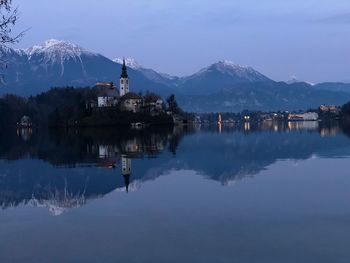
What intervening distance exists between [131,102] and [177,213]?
104829 mm

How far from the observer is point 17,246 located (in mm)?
11195

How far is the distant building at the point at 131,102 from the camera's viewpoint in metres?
115

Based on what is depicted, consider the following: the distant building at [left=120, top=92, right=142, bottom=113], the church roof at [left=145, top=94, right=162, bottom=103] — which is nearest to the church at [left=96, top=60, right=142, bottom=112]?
the distant building at [left=120, top=92, right=142, bottom=113]

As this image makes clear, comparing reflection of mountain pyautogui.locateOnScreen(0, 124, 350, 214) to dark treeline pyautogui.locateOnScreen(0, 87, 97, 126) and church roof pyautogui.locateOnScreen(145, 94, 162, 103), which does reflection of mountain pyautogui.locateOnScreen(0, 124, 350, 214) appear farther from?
dark treeline pyautogui.locateOnScreen(0, 87, 97, 126)

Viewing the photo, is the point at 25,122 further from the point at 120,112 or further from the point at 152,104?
the point at 152,104

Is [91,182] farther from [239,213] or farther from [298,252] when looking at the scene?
[298,252]

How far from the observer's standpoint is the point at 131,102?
118m

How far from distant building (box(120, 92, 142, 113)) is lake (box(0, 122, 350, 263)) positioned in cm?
8864

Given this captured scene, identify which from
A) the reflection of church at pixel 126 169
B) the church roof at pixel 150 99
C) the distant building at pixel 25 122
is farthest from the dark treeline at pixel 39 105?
the reflection of church at pixel 126 169

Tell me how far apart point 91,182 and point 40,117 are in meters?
115

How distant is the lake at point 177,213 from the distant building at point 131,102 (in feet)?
291

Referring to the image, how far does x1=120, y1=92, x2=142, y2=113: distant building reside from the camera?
115 m

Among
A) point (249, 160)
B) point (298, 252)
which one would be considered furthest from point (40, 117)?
point (298, 252)

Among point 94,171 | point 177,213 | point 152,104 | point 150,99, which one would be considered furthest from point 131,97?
point 177,213
